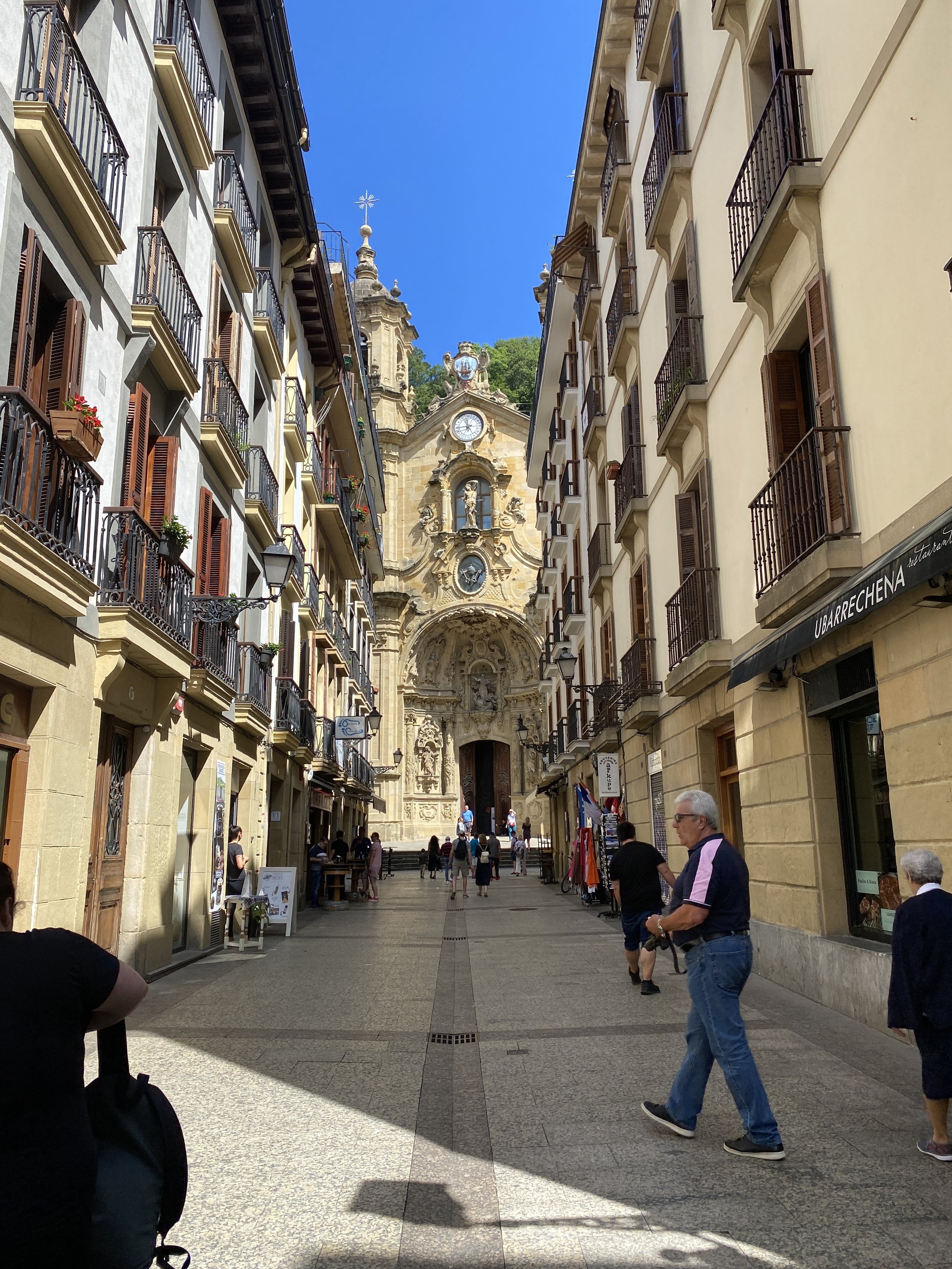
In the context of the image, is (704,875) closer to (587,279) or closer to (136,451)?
(136,451)

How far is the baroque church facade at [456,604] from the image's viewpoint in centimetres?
4309

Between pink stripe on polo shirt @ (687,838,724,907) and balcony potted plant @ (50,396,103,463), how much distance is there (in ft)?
19.1

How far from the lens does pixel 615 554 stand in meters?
19.5

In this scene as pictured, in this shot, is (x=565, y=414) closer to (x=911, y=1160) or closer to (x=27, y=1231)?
(x=911, y=1160)

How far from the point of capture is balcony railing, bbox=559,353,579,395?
25.7 m

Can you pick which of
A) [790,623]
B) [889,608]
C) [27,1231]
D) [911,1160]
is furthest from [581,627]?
[27,1231]

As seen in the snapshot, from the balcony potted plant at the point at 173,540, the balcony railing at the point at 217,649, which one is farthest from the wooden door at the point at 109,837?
the balcony potted plant at the point at 173,540

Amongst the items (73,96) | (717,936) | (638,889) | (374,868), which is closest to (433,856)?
(374,868)

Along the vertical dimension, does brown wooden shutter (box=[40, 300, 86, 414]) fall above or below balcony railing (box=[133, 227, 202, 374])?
below

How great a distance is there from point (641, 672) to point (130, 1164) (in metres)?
14.0

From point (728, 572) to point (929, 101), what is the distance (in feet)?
18.6

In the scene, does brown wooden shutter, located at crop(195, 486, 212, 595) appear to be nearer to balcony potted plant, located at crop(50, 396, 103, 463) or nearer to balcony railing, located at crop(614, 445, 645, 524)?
balcony potted plant, located at crop(50, 396, 103, 463)

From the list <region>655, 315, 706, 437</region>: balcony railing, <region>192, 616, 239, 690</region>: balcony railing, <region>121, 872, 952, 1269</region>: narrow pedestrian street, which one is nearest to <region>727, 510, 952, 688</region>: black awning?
<region>121, 872, 952, 1269</region>: narrow pedestrian street

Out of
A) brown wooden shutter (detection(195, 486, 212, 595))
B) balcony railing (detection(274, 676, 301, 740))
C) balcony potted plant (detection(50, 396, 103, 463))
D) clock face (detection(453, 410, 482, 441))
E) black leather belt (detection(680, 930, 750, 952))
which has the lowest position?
black leather belt (detection(680, 930, 750, 952))
